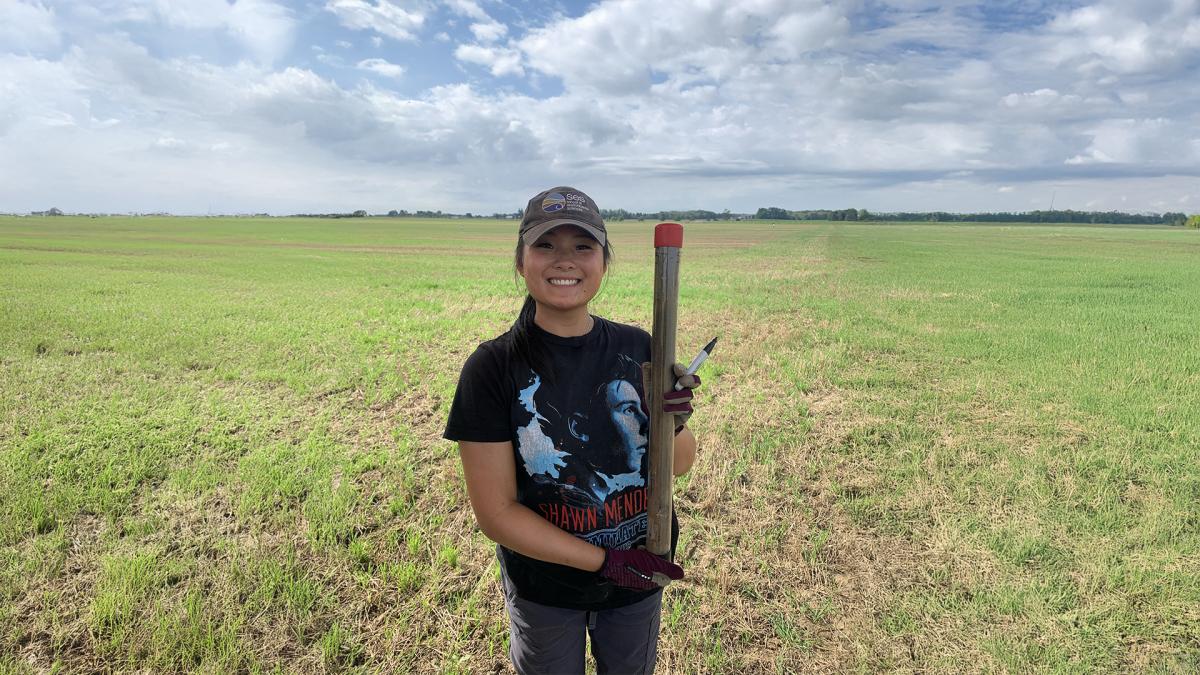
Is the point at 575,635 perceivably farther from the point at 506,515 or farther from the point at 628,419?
the point at 628,419

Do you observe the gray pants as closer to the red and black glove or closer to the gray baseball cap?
the red and black glove

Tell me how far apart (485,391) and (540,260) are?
1.49ft

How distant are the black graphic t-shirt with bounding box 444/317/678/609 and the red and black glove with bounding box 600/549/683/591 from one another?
16 centimetres

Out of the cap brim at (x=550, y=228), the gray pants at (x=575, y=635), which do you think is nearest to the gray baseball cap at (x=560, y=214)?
the cap brim at (x=550, y=228)

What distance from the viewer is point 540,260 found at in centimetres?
188

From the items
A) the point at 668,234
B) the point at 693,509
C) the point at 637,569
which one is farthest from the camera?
the point at 693,509

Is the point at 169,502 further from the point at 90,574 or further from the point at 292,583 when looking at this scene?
the point at 292,583

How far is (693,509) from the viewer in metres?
5.03

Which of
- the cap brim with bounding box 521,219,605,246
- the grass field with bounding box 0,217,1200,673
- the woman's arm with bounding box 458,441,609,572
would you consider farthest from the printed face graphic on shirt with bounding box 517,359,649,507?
the grass field with bounding box 0,217,1200,673

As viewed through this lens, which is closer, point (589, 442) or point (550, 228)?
point (550, 228)

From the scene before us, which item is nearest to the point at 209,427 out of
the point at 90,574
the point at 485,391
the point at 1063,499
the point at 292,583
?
the point at 90,574

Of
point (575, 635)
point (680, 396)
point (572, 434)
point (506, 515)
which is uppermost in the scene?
point (680, 396)

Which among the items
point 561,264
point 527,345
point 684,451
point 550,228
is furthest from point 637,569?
point 550,228

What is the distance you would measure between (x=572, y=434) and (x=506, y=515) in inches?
13.2
